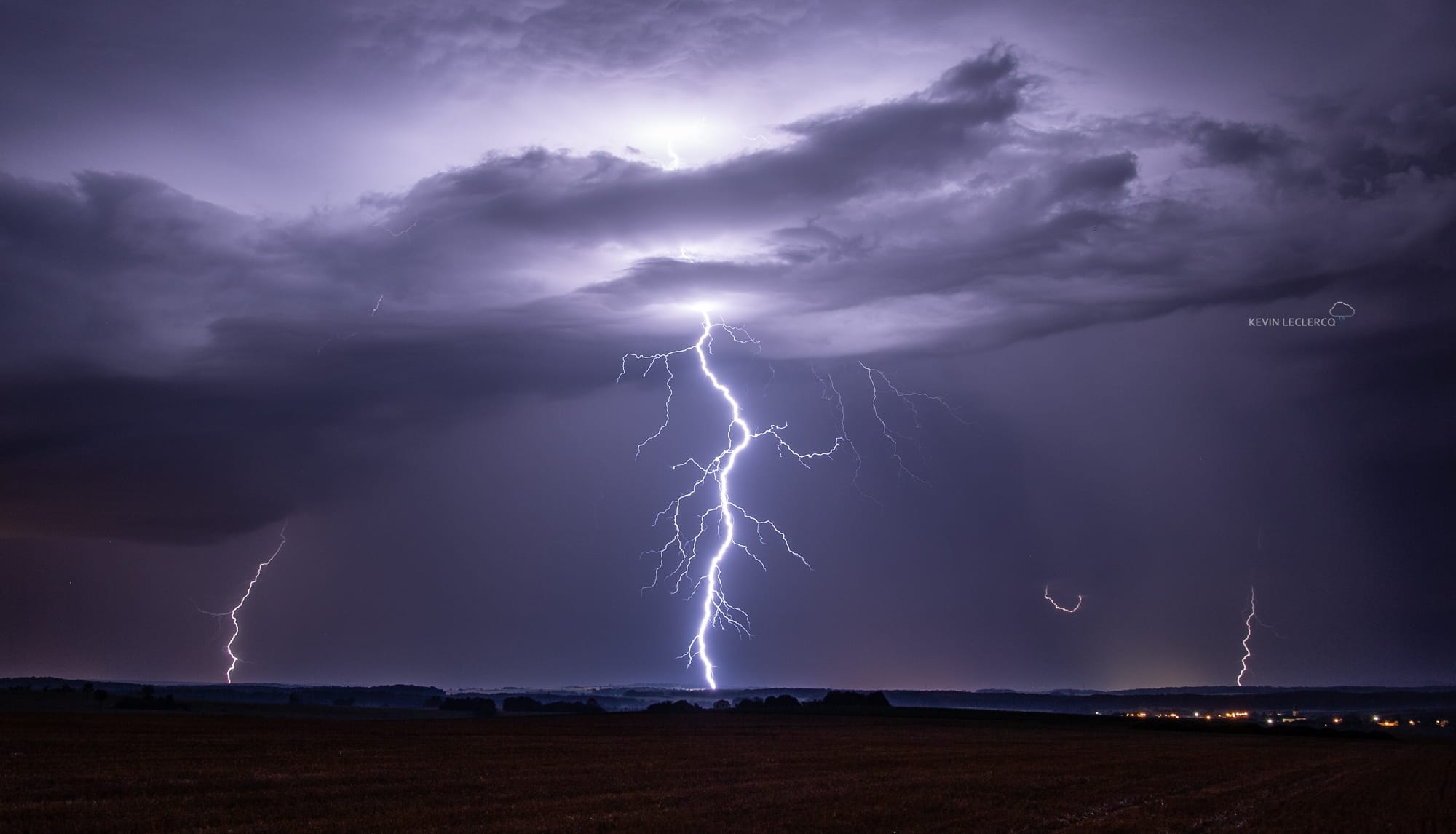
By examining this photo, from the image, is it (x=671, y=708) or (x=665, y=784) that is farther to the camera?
(x=671, y=708)

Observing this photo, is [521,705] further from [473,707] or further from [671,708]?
[671,708]

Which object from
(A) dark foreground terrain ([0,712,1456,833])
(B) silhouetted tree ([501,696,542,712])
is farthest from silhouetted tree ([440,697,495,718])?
(A) dark foreground terrain ([0,712,1456,833])

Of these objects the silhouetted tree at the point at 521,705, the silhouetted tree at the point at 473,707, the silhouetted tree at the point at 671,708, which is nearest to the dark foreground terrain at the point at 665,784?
the silhouetted tree at the point at 473,707

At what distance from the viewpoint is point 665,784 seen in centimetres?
2094

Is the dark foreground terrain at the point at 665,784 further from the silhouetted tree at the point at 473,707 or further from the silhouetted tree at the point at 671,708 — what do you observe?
the silhouetted tree at the point at 671,708

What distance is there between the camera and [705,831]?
14.4 m

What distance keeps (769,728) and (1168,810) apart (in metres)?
33.2

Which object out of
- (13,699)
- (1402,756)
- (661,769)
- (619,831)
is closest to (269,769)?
(661,769)

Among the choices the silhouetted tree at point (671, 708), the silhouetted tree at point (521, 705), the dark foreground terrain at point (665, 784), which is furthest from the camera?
the silhouetted tree at point (521, 705)

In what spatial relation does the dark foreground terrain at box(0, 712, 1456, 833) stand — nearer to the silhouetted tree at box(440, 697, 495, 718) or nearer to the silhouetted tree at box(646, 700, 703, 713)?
the silhouetted tree at box(440, 697, 495, 718)

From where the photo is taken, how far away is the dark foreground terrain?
50.8ft

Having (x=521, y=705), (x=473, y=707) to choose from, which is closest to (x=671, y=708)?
(x=521, y=705)

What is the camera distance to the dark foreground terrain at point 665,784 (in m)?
15.5

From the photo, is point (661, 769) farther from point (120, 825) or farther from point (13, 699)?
point (13, 699)
